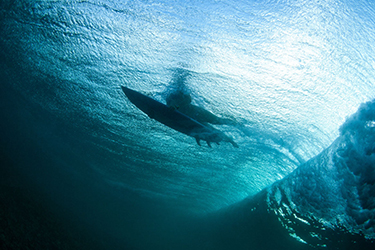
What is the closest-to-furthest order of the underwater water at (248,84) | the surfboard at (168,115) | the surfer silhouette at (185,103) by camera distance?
1. the underwater water at (248,84)
2. the surfboard at (168,115)
3. the surfer silhouette at (185,103)

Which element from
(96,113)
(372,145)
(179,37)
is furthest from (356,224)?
(96,113)

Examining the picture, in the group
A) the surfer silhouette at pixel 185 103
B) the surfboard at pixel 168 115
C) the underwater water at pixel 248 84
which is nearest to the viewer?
the underwater water at pixel 248 84

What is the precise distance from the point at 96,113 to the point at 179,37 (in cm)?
853

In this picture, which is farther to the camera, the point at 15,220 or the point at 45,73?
the point at 45,73

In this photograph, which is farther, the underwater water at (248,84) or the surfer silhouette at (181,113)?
the surfer silhouette at (181,113)

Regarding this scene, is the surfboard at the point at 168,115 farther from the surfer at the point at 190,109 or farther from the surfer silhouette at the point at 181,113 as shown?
the surfer at the point at 190,109

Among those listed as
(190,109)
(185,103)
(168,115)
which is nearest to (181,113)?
(168,115)

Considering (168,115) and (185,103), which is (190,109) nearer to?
(185,103)

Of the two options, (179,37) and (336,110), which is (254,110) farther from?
(179,37)

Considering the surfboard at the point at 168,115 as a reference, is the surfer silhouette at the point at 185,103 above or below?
above

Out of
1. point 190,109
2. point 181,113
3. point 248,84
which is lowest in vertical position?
point 181,113

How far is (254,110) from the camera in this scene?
6.02 meters

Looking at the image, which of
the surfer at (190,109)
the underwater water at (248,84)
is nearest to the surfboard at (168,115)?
the surfer at (190,109)

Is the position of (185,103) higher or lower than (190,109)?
higher
